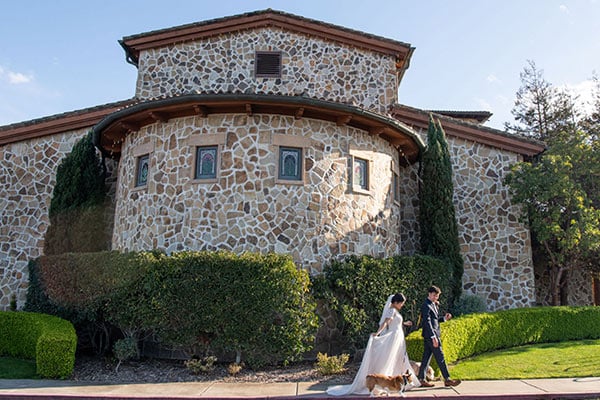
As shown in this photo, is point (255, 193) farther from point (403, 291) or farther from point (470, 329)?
point (470, 329)

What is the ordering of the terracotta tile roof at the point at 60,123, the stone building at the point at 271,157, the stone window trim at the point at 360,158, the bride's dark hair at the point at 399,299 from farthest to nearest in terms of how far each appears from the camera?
the terracotta tile roof at the point at 60,123 < the stone window trim at the point at 360,158 < the stone building at the point at 271,157 < the bride's dark hair at the point at 399,299

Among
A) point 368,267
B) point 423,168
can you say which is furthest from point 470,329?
point 423,168

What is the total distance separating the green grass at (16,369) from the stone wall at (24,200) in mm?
5539

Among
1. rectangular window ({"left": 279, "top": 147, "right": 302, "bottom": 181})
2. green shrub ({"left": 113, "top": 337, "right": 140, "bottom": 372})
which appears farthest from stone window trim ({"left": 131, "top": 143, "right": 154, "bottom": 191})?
green shrub ({"left": 113, "top": 337, "right": 140, "bottom": 372})

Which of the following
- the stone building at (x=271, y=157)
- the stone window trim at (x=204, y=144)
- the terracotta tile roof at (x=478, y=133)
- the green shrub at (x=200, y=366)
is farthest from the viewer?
the terracotta tile roof at (x=478, y=133)

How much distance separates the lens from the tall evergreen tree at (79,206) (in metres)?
A: 14.0

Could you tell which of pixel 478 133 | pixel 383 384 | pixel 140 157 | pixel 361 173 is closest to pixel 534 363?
pixel 383 384

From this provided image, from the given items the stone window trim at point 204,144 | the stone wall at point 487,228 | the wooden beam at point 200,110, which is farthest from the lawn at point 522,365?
the wooden beam at point 200,110

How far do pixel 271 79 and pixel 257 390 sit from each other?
36.2 ft

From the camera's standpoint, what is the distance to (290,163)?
1130cm

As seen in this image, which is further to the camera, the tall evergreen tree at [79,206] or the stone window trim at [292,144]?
the tall evergreen tree at [79,206]

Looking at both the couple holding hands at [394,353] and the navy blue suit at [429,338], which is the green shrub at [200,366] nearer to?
the couple holding hands at [394,353]

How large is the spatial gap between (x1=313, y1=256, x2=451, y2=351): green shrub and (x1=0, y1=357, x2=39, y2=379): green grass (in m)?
5.98

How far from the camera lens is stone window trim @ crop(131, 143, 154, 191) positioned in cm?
1185
